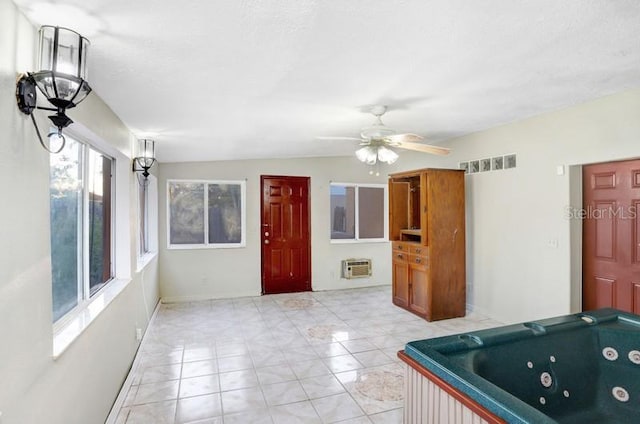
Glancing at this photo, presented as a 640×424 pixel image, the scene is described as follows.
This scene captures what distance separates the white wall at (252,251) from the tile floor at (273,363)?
422 millimetres

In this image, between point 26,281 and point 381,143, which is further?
point 381,143

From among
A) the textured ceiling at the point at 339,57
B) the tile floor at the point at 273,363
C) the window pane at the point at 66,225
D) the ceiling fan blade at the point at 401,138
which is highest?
the textured ceiling at the point at 339,57

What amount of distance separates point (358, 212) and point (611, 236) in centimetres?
389

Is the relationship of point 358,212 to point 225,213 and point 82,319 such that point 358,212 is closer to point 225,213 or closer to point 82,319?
point 225,213

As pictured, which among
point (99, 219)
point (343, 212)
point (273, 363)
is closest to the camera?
point (99, 219)

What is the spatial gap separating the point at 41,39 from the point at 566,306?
4.44 meters

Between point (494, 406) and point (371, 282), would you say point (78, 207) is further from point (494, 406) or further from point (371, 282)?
point (371, 282)

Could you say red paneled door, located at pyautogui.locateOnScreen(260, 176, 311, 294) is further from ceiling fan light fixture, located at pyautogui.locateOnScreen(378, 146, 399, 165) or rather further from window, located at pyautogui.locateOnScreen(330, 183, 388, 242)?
ceiling fan light fixture, located at pyautogui.locateOnScreen(378, 146, 399, 165)

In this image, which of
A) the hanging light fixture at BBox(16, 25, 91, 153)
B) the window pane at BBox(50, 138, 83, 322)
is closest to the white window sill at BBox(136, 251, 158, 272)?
the window pane at BBox(50, 138, 83, 322)

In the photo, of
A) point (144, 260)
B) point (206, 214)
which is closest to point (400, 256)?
point (206, 214)

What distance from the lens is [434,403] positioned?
1719 mm

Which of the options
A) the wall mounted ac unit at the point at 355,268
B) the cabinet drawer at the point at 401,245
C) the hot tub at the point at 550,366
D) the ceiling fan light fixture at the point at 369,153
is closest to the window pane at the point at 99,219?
the ceiling fan light fixture at the point at 369,153

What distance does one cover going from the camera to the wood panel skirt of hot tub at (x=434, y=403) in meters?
1.48

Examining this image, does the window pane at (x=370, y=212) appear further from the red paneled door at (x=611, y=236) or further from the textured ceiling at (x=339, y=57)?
the red paneled door at (x=611, y=236)
